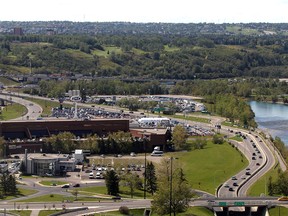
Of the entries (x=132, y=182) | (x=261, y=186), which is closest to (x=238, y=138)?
(x=261, y=186)

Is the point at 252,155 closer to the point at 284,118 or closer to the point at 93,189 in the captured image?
the point at 93,189

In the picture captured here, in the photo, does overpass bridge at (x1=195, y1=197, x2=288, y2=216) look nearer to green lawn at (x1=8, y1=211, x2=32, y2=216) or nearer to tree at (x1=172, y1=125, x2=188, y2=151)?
green lawn at (x1=8, y1=211, x2=32, y2=216)

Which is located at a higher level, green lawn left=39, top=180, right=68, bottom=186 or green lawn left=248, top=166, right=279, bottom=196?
green lawn left=248, top=166, right=279, bottom=196

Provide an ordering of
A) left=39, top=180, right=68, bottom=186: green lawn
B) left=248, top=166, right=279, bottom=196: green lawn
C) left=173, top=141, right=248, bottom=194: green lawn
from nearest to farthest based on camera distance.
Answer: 1. left=248, top=166, right=279, bottom=196: green lawn
2. left=39, top=180, right=68, bottom=186: green lawn
3. left=173, top=141, right=248, bottom=194: green lawn

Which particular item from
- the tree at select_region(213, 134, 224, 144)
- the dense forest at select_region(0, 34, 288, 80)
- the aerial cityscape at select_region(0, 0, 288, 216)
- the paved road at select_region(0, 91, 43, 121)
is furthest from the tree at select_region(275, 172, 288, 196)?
the dense forest at select_region(0, 34, 288, 80)

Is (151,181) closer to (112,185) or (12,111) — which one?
(112,185)

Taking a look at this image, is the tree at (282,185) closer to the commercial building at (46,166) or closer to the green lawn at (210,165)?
the green lawn at (210,165)
